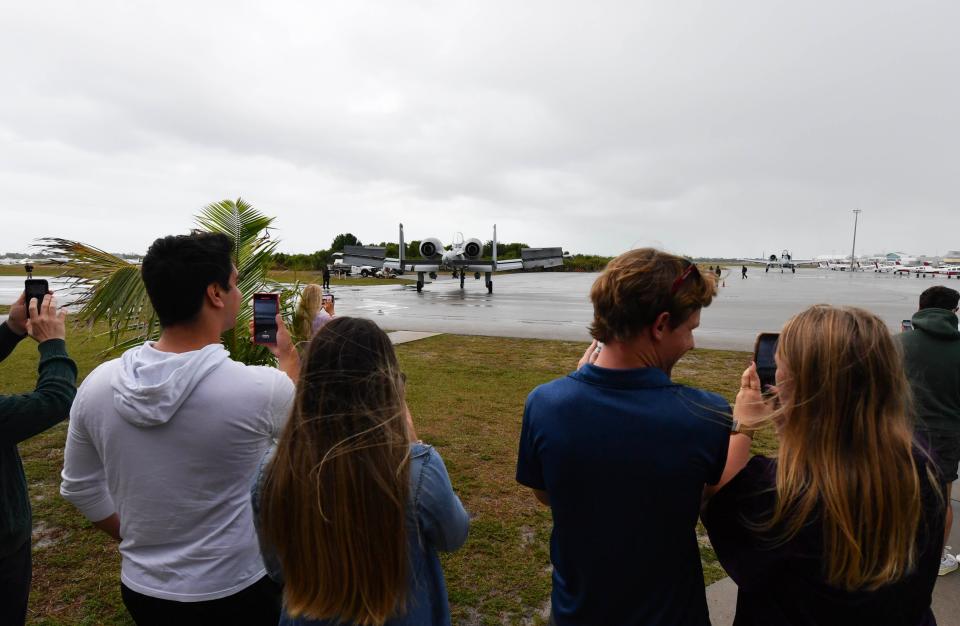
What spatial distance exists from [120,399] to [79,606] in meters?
2.67

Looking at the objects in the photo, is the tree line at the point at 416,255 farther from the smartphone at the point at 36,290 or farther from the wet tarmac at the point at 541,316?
the smartphone at the point at 36,290

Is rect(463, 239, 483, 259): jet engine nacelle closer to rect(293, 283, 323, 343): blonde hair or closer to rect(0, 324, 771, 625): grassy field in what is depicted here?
rect(0, 324, 771, 625): grassy field

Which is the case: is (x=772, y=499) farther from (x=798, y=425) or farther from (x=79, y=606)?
(x=79, y=606)

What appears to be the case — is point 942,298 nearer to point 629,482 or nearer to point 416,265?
point 629,482

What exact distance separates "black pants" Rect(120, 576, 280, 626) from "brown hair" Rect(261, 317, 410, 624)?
598 millimetres

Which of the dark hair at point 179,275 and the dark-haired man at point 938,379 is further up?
the dark hair at point 179,275

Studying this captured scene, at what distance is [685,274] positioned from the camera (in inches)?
65.4

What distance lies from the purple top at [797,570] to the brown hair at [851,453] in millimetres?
40

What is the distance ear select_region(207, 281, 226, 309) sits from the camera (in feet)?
6.39

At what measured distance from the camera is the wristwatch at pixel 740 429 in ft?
4.98

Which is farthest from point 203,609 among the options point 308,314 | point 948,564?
point 948,564

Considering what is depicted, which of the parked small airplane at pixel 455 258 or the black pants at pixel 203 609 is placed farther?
the parked small airplane at pixel 455 258

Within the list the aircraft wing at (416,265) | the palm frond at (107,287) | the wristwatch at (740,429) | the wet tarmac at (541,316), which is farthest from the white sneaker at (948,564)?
the aircraft wing at (416,265)

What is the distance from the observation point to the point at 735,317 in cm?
1709
